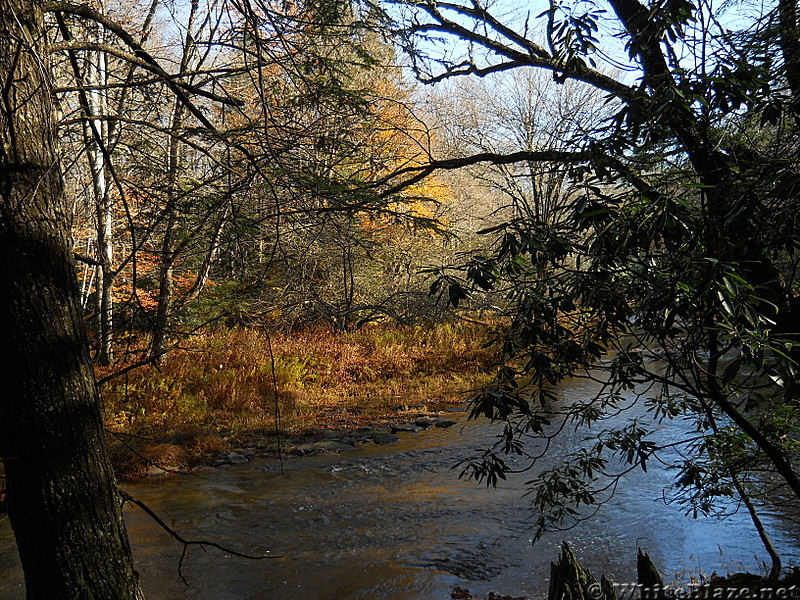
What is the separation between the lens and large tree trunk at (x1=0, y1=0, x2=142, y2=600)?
2.56 metres

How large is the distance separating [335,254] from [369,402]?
3.55 m

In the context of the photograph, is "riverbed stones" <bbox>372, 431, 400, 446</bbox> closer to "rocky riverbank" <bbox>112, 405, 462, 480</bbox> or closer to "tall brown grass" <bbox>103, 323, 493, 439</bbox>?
"rocky riverbank" <bbox>112, 405, 462, 480</bbox>

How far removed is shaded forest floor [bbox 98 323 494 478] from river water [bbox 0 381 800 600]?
1.43m

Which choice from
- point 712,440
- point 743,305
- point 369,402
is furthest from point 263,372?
point 743,305

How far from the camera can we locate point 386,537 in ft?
22.7

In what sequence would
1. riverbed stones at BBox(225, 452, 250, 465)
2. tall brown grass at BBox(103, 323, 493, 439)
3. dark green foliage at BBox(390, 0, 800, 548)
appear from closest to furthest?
1. dark green foliage at BBox(390, 0, 800, 548)
2. riverbed stones at BBox(225, 452, 250, 465)
3. tall brown grass at BBox(103, 323, 493, 439)

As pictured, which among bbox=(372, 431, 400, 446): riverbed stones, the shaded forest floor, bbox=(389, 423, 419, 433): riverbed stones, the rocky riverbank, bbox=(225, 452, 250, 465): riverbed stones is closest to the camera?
the rocky riverbank

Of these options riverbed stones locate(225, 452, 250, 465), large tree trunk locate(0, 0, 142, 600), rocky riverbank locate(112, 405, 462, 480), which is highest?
large tree trunk locate(0, 0, 142, 600)

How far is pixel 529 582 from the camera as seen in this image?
571cm

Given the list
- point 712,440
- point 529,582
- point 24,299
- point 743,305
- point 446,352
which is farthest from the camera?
point 446,352

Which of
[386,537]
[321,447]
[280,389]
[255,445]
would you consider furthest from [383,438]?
[386,537]

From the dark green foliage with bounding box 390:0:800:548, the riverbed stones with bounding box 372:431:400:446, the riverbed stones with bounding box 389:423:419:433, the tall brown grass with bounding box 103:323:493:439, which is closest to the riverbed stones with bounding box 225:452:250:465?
→ the tall brown grass with bounding box 103:323:493:439

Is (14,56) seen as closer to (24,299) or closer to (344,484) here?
(24,299)

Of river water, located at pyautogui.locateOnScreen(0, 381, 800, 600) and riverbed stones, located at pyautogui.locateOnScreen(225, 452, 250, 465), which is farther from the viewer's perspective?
riverbed stones, located at pyautogui.locateOnScreen(225, 452, 250, 465)
